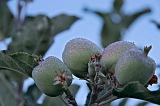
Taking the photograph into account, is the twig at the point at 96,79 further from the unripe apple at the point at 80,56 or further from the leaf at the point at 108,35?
the leaf at the point at 108,35

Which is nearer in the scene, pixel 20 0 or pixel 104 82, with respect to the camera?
pixel 104 82

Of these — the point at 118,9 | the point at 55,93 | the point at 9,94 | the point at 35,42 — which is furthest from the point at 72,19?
the point at 55,93

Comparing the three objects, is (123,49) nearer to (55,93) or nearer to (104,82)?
(104,82)

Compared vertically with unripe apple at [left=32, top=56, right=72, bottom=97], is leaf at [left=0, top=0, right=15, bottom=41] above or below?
above

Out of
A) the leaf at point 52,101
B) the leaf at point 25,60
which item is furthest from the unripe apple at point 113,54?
the leaf at point 52,101

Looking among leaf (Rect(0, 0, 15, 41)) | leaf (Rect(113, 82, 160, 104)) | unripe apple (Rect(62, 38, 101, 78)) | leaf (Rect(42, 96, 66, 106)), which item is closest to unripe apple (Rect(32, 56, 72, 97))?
unripe apple (Rect(62, 38, 101, 78))

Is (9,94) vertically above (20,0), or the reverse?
(20,0)

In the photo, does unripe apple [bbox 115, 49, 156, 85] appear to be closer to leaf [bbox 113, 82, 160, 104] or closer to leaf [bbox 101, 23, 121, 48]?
leaf [bbox 113, 82, 160, 104]
